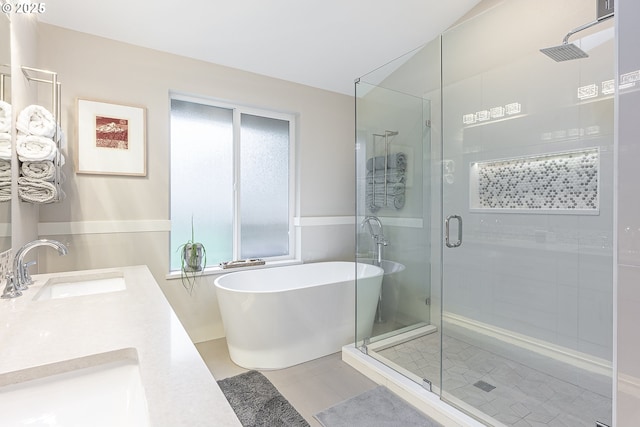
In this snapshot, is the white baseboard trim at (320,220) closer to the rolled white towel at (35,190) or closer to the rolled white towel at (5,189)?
the rolled white towel at (35,190)

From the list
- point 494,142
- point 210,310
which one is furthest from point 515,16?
point 210,310

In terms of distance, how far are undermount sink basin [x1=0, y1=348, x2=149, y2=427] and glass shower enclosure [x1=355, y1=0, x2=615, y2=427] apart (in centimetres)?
180

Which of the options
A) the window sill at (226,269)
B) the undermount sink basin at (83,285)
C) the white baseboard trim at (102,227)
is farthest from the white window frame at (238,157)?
the undermount sink basin at (83,285)

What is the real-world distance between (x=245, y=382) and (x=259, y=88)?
253cm

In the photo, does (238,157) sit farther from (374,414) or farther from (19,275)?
(374,414)

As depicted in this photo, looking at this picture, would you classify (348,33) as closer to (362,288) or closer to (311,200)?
(311,200)

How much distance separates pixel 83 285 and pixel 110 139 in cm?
121

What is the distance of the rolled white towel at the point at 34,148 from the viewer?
4.94 feet

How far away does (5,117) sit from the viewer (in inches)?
52.6

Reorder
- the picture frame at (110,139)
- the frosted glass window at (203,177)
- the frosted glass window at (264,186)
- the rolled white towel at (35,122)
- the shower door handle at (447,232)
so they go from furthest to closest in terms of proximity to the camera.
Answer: the frosted glass window at (264,186), the frosted glass window at (203,177), the shower door handle at (447,232), the picture frame at (110,139), the rolled white towel at (35,122)

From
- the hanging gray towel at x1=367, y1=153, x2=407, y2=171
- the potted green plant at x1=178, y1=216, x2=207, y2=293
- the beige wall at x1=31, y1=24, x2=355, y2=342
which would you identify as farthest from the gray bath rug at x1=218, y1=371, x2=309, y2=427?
the hanging gray towel at x1=367, y1=153, x2=407, y2=171

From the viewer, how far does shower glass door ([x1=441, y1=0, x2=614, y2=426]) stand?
1986mm

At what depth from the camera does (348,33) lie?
2.83 meters

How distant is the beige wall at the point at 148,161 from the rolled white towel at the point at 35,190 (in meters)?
0.71
